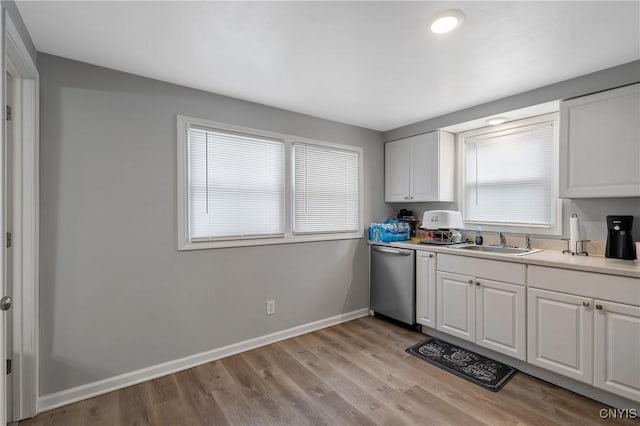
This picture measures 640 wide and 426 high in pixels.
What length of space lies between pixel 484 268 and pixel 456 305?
462 mm

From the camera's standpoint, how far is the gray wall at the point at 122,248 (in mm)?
2016

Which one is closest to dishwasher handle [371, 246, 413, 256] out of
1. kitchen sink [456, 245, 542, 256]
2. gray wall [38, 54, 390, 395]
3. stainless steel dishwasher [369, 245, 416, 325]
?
stainless steel dishwasher [369, 245, 416, 325]

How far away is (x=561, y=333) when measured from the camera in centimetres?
214

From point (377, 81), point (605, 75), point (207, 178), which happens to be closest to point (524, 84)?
point (605, 75)

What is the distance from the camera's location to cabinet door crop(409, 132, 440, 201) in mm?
3395

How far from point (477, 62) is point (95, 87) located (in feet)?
8.86

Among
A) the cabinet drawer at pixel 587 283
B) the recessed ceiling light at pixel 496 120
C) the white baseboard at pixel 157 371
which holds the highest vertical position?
the recessed ceiling light at pixel 496 120

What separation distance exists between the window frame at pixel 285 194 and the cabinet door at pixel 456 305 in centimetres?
116

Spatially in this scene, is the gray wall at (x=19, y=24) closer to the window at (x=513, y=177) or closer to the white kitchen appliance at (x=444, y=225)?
→ the white kitchen appliance at (x=444, y=225)

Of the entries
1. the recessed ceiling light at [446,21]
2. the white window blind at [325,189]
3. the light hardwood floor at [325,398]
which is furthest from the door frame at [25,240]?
the recessed ceiling light at [446,21]

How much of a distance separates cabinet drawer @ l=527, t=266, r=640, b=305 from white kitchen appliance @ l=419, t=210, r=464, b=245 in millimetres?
967

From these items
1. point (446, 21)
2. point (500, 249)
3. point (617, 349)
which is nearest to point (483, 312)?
point (500, 249)

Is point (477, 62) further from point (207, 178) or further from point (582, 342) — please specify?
point (207, 178)

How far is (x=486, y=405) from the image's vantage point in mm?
2006
